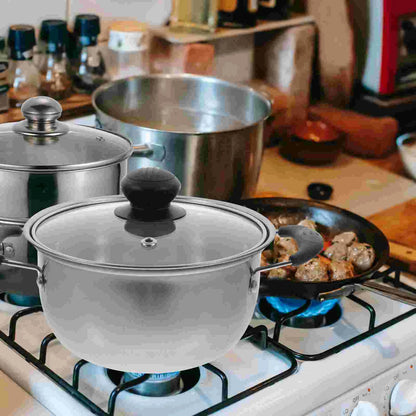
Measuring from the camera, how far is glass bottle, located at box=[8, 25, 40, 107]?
1.27m

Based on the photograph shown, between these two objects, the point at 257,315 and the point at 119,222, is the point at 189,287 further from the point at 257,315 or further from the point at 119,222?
the point at 257,315

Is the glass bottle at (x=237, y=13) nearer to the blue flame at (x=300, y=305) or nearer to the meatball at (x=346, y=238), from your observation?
the meatball at (x=346, y=238)

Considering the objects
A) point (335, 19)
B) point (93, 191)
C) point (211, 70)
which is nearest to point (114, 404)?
point (93, 191)

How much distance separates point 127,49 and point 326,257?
571mm

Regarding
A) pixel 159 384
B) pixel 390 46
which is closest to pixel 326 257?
pixel 159 384

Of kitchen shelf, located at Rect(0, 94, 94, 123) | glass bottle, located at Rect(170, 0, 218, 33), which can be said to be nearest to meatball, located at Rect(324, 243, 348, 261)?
kitchen shelf, located at Rect(0, 94, 94, 123)

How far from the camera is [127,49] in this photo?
56.2 inches

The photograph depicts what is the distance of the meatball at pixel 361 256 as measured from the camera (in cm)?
105

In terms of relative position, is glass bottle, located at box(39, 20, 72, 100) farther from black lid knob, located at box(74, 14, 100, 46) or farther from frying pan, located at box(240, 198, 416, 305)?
frying pan, located at box(240, 198, 416, 305)

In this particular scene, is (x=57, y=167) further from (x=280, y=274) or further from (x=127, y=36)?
(x=127, y=36)

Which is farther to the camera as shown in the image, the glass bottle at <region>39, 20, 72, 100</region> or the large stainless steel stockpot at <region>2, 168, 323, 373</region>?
the glass bottle at <region>39, 20, 72, 100</region>

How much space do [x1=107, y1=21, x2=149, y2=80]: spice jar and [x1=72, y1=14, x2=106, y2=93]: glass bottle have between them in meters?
0.04

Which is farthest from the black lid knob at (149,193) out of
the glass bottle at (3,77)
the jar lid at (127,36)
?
the jar lid at (127,36)

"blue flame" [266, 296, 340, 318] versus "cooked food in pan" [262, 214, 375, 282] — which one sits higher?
"cooked food in pan" [262, 214, 375, 282]
